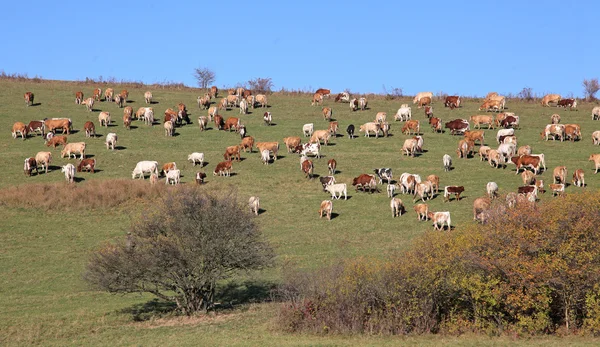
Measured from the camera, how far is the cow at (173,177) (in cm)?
4478

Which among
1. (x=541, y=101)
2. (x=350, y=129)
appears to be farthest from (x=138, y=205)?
(x=541, y=101)

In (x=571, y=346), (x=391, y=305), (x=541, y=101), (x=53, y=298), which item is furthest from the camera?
(x=541, y=101)

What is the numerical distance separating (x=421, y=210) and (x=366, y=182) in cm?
555

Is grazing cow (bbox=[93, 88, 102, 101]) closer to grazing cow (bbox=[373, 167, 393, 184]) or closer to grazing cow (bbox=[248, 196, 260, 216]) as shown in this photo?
grazing cow (bbox=[248, 196, 260, 216])

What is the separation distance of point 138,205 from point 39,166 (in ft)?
34.8

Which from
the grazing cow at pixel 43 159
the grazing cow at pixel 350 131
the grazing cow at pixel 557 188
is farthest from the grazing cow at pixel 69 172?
the grazing cow at pixel 557 188

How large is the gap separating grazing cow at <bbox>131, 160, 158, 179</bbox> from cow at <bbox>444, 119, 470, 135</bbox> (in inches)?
843

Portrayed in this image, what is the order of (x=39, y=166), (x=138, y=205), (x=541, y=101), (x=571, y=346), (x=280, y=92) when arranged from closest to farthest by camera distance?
(x=571, y=346) → (x=138, y=205) → (x=39, y=166) → (x=541, y=101) → (x=280, y=92)

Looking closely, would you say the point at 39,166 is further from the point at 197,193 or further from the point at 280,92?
the point at 280,92

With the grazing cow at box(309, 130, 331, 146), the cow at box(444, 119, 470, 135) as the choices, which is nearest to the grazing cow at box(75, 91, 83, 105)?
the grazing cow at box(309, 130, 331, 146)

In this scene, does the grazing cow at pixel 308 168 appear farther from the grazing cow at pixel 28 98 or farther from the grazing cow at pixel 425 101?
the grazing cow at pixel 28 98

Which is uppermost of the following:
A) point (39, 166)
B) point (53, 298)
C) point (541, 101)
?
point (541, 101)

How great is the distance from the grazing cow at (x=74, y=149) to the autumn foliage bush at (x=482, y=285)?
2784cm

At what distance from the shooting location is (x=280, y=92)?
74.1m
